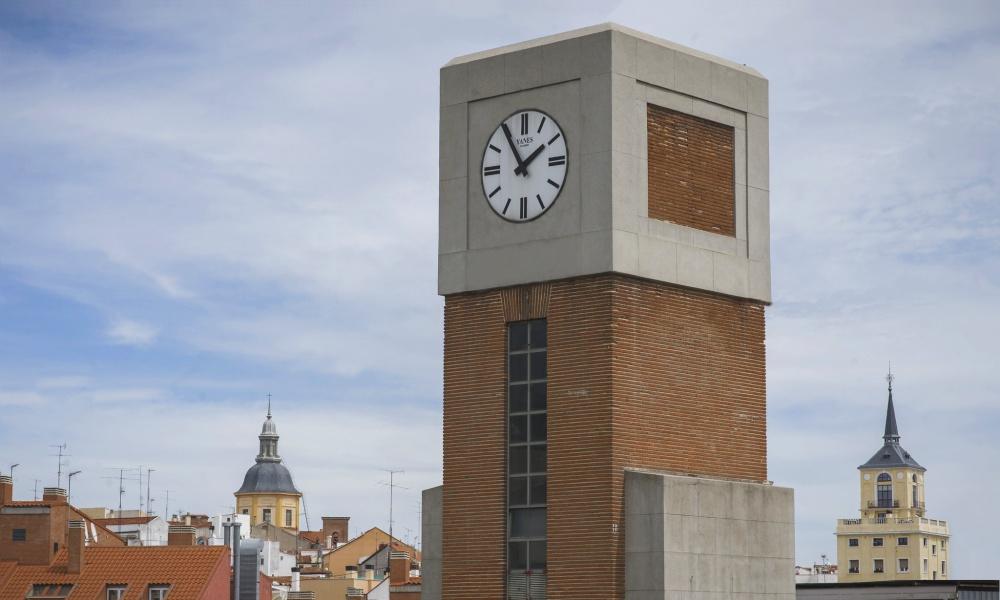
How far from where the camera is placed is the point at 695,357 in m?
38.7

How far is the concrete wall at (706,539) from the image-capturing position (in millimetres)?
36344

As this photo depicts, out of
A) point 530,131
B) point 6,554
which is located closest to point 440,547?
point 530,131

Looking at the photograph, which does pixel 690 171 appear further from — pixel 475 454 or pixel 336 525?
pixel 336 525

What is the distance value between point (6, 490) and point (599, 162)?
2408 inches

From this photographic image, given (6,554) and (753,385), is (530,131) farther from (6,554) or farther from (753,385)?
(6,554)

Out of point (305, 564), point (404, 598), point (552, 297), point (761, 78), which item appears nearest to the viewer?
point (552, 297)

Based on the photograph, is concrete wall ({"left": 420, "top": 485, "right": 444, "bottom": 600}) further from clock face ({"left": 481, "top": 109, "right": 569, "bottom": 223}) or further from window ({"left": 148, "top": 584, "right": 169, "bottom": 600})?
window ({"left": 148, "top": 584, "right": 169, "bottom": 600})

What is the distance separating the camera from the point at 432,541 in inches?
1548

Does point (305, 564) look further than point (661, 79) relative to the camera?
Yes

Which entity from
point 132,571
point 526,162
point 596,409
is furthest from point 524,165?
point 132,571

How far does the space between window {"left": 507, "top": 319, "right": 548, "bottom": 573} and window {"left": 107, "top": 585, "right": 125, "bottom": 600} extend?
47.9 m

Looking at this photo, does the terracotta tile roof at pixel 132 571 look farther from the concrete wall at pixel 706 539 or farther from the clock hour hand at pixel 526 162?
the concrete wall at pixel 706 539

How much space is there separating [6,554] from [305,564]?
2022 inches

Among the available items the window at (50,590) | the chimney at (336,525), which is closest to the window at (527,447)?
the window at (50,590)
